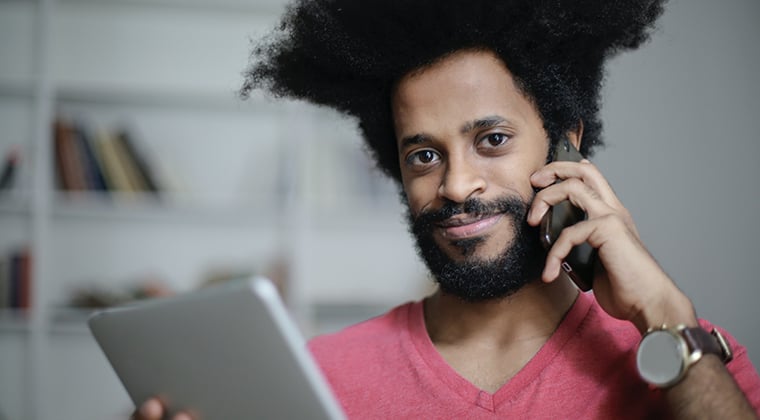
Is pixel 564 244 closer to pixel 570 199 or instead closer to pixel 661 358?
pixel 570 199

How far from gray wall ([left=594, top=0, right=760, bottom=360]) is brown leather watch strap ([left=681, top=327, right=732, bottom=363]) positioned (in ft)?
3.05

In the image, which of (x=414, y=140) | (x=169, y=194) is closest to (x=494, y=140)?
(x=414, y=140)

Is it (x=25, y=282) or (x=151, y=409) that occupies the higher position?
(x=25, y=282)

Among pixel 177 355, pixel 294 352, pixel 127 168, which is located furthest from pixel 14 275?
pixel 294 352

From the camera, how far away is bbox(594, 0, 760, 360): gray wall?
6.18 ft

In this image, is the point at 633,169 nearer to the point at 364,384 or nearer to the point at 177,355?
the point at 364,384

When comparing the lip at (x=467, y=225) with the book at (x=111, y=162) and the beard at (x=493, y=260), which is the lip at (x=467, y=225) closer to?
the beard at (x=493, y=260)

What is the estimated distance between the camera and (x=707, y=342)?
103cm

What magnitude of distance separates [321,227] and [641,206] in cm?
135

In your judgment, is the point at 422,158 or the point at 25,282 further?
the point at 25,282

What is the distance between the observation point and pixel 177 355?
3.02 feet

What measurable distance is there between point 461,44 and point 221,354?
0.71 meters

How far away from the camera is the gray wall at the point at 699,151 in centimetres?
188

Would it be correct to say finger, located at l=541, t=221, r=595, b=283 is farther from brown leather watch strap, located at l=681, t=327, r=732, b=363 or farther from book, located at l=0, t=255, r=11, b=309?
book, located at l=0, t=255, r=11, b=309
